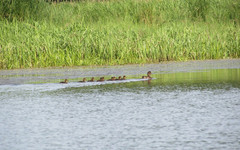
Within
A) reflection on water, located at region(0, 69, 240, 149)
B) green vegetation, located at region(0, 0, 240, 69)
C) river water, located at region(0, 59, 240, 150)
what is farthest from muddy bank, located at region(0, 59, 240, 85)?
reflection on water, located at region(0, 69, 240, 149)

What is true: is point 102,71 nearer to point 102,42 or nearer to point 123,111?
point 102,42

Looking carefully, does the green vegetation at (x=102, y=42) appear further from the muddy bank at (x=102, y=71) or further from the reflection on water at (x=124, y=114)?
the reflection on water at (x=124, y=114)

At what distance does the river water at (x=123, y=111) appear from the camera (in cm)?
736

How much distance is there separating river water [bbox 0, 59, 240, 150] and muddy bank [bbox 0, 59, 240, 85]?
31mm

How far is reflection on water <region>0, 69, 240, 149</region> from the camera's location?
7.33 metres

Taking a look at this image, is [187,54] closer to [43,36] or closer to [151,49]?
[151,49]

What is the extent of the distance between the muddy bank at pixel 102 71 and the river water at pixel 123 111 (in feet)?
0.10

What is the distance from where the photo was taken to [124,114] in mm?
9102

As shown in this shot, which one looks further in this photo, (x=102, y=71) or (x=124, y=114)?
(x=102, y=71)

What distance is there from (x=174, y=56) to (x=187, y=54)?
0.46 m

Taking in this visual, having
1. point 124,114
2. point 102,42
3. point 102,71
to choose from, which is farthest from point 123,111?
point 102,42

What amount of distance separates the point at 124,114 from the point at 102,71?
6212 mm

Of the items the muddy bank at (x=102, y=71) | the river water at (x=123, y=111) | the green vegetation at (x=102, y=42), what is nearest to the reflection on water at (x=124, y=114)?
the river water at (x=123, y=111)

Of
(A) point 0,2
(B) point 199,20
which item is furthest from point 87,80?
(B) point 199,20
